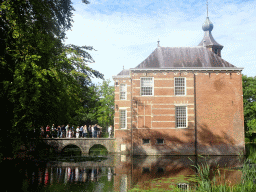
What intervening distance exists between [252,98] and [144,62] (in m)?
27.5

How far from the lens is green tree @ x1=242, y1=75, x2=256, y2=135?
3928 cm

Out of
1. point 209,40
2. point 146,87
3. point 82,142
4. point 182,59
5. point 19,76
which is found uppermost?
point 209,40

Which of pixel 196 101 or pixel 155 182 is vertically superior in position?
pixel 196 101

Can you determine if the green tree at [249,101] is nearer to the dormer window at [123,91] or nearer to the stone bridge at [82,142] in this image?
the dormer window at [123,91]

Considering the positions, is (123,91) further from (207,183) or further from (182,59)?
(207,183)

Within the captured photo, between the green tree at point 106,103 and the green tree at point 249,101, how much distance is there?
2082 cm

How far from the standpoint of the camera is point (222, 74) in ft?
71.4

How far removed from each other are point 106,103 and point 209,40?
56.5ft

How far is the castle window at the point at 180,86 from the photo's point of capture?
2177 cm

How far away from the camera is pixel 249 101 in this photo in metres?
42.0

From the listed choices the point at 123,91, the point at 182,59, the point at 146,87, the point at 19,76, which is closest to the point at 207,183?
the point at 19,76

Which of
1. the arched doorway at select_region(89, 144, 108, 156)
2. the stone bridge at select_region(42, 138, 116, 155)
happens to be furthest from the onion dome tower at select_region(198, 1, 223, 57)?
the arched doorway at select_region(89, 144, 108, 156)

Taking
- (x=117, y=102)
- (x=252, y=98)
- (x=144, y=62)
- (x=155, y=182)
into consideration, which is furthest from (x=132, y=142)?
(x=252, y=98)

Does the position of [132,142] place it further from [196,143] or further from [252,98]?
[252,98]
